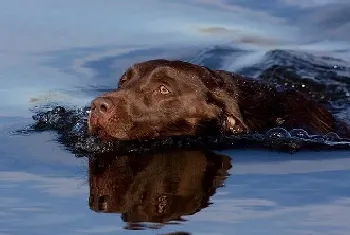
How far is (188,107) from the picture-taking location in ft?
32.9

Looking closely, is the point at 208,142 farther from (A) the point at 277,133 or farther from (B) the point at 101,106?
(B) the point at 101,106

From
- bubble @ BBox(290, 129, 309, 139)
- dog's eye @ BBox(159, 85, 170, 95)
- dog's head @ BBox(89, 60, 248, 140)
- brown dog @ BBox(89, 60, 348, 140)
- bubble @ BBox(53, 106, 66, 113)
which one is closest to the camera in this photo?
brown dog @ BBox(89, 60, 348, 140)

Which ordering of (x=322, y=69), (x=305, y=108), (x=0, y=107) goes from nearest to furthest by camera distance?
1. (x=305, y=108)
2. (x=0, y=107)
3. (x=322, y=69)

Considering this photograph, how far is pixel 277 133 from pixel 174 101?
93 centimetres

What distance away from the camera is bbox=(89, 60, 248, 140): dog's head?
9.66 meters

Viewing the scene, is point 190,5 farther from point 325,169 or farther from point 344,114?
point 325,169

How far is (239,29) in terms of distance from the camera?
1622cm

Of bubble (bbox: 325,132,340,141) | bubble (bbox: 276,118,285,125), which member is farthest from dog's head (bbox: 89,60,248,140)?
bubble (bbox: 325,132,340,141)

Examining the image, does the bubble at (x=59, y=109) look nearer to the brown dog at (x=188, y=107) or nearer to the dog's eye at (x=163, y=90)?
the brown dog at (x=188, y=107)

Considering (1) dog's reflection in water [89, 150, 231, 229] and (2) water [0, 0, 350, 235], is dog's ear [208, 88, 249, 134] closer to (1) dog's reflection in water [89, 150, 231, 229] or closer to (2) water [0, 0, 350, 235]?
(2) water [0, 0, 350, 235]

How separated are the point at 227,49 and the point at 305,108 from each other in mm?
4983

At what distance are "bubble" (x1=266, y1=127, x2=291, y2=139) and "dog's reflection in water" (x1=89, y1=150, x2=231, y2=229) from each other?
3.27 feet

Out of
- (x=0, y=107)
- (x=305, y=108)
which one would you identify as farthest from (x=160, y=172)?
(x=0, y=107)

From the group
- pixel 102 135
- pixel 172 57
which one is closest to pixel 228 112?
pixel 102 135
